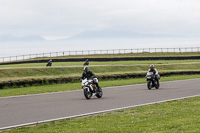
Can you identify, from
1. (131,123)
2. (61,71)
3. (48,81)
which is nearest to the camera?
(131,123)

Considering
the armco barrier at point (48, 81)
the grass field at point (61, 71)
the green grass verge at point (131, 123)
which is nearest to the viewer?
the green grass verge at point (131, 123)

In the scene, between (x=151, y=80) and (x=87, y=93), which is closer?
(x=87, y=93)

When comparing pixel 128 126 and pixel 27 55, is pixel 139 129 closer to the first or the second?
pixel 128 126

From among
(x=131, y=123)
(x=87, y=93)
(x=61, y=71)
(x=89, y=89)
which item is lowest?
(x=131, y=123)

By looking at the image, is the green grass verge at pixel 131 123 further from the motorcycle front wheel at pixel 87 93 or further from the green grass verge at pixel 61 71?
the green grass verge at pixel 61 71

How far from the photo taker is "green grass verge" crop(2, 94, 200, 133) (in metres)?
8.36

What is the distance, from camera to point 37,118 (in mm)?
10898

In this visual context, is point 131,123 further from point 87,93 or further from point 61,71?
point 61,71

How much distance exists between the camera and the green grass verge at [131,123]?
836cm

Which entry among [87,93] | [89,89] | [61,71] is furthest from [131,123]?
[61,71]

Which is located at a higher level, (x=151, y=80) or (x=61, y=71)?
(x=61, y=71)

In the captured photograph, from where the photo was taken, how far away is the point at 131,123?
9.34m

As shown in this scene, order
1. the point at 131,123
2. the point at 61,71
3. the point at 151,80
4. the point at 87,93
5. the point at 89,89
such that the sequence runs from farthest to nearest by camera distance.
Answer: the point at 61,71 → the point at 151,80 → the point at 89,89 → the point at 87,93 → the point at 131,123

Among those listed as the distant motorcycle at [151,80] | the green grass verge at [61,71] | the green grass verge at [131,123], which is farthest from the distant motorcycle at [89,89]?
the green grass verge at [61,71]
